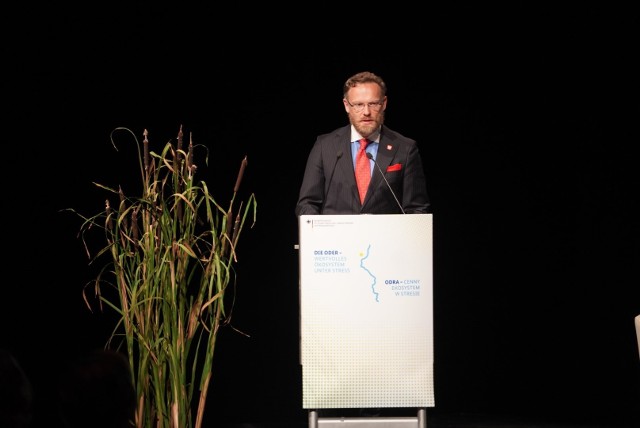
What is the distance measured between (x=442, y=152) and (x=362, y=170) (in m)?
1.11

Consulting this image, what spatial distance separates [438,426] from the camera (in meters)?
4.88

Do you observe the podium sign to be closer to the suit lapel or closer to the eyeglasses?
the suit lapel

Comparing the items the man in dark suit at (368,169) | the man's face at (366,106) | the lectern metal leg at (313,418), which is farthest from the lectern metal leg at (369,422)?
the man's face at (366,106)

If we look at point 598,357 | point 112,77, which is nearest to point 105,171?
point 112,77

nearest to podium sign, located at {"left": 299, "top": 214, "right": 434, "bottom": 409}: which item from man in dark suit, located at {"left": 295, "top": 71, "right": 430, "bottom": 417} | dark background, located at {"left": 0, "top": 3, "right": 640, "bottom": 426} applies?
man in dark suit, located at {"left": 295, "top": 71, "right": 430, "bottom": 417}

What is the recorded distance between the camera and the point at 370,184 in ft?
14.2

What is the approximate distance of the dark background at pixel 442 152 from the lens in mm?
5168

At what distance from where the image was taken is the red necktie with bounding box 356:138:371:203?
14.3ft

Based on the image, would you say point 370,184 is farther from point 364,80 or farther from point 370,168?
point 364,80

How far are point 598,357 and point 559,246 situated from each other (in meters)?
0.63

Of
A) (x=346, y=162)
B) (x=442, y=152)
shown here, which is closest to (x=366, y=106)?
(x=346, y=162)

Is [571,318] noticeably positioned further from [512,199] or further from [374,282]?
[374,282]

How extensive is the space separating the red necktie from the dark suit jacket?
0.11 ft

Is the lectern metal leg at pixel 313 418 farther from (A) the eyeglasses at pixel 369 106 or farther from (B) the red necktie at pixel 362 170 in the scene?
(A) the eyeglasses at pixel 369 106
